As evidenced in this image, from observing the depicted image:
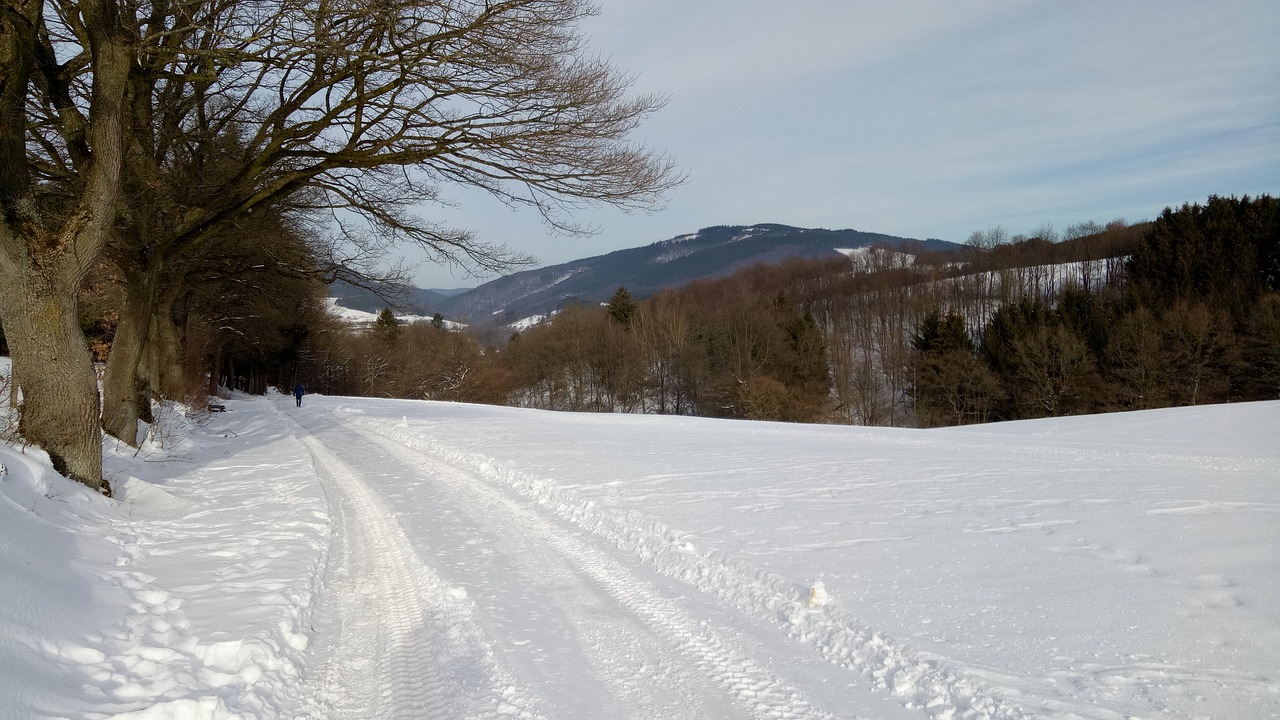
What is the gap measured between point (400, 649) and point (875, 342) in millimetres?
73936

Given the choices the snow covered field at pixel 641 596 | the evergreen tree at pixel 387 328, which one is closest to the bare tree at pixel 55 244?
the snow covered field at pixel 641 596

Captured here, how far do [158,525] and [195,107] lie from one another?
9.70 m

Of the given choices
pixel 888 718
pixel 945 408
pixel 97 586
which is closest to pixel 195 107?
pixel 97 586

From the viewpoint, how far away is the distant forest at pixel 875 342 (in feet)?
136

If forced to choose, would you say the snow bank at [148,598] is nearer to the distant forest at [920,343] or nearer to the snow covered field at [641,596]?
the snow covered field at [641,596]

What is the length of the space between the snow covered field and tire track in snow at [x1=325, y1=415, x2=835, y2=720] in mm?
20

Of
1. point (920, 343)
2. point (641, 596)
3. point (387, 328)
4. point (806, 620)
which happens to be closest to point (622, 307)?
point (387, 328)

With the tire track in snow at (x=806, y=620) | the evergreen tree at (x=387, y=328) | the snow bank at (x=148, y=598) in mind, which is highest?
the evergreen tree at (x=387, y=328)

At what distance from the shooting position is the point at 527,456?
42.0 feet

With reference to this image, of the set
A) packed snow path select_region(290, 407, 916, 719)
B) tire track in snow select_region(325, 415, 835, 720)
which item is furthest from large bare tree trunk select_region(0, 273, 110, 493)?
tire track in snow select_region(325, 415, 835, 720)

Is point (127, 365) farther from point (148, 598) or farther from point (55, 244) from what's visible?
point (148, 598)

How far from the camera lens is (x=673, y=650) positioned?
4.29 meters

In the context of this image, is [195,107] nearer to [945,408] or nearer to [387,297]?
[387,297]

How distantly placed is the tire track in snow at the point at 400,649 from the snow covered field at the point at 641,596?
22 millimetres
